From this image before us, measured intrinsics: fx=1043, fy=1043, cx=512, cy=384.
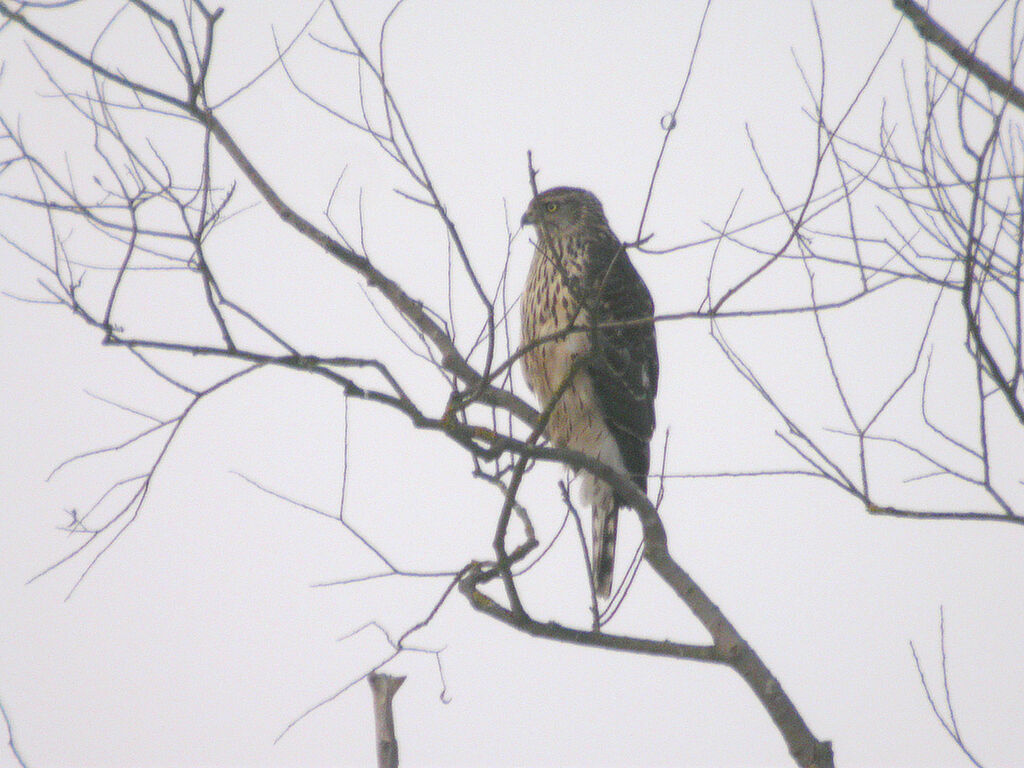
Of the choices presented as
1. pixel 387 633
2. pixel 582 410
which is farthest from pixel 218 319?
pixel 582 410

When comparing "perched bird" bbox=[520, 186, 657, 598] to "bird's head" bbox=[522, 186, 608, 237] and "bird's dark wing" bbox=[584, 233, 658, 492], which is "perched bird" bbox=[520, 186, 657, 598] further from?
"bird's head" bbox=[522, 186, 608, 237]

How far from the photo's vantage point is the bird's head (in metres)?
5.29

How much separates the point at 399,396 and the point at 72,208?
1168 mm

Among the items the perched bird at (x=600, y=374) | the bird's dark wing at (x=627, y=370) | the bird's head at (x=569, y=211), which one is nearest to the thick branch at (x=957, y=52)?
the perched bird at (x=600, y=374)

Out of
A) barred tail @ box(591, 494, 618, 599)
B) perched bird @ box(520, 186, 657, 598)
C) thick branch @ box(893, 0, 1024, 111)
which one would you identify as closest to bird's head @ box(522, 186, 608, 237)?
perched bird @ box(520, 186, 657, 598)

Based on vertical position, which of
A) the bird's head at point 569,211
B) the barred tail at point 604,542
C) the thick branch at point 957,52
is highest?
the bird's head at point 569,211

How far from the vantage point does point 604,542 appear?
4762 mm

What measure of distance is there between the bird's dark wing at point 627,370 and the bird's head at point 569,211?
283mm

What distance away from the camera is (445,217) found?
2.52 metres

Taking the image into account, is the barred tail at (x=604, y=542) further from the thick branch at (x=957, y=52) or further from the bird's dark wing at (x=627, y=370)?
the thick branch at (x=957, y=52)

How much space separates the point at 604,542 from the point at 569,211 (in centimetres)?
175

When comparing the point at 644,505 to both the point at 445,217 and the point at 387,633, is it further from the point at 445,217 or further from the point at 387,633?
the point at 445,217

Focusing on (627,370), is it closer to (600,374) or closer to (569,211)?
(600,374)

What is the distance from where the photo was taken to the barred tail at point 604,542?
185 inches
